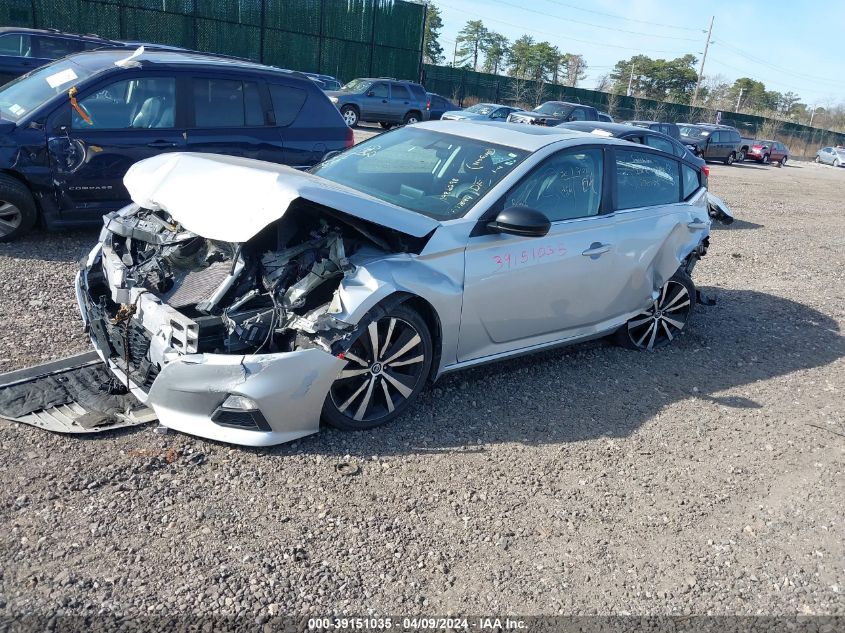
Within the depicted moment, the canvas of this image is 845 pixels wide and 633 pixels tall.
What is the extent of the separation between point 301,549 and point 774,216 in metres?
14.3

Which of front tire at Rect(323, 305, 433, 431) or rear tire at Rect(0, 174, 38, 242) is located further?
rear tire at Rect(0, 174, 38, 242)

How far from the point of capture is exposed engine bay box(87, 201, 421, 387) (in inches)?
141

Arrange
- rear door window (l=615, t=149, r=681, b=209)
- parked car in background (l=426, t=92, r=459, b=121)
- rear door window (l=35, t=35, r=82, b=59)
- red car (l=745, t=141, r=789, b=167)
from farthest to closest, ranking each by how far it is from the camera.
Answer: red car (l=745, t=141, r=789, b=167) < parked car in background (l=426, t=92, r=459, b=121) < rear door window (l=35, t=35, r=82, b=59) < rear door window (l=615, t=149, r=681, b=209)

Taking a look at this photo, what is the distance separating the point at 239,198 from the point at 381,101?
21746 millimetres

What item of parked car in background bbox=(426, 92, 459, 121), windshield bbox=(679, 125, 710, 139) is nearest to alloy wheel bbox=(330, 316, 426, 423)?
parked car in background bbox=(426, 92, 459, 121)

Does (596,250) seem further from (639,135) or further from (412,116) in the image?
(412,116)

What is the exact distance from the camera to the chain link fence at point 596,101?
126 feet

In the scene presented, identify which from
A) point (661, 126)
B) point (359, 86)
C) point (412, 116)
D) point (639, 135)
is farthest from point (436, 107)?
point (639, 135)

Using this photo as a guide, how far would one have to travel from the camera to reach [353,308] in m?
3.65

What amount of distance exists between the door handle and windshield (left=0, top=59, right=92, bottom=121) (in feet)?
16.7

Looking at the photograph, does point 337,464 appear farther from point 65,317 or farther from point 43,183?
point 43,183

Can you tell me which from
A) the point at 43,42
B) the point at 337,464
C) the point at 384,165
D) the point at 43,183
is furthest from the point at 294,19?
the point at 337,464

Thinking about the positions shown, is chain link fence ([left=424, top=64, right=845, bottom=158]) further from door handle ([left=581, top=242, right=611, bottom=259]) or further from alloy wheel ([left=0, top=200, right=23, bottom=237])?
door handle ([left=581, top=242, right=611, bottom=259])

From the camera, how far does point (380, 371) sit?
392 centimetres
